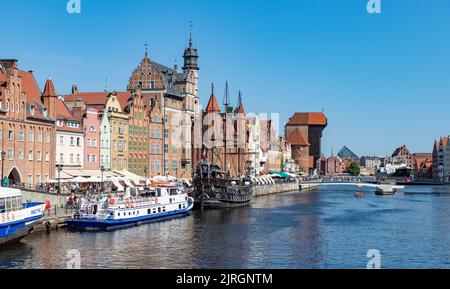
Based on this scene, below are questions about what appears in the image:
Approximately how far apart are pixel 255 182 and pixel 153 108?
49.6 meters

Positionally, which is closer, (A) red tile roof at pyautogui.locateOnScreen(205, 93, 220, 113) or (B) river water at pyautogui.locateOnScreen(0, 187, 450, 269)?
(B) river water at pyautogui.locateOnScreen(0, 187, 450, 269)

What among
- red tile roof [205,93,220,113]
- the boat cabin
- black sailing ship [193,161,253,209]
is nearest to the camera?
the boat cabin

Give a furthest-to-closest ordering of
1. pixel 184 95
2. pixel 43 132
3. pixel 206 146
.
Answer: pixel 206 146 < pixel 184 95 < pixel 43 132

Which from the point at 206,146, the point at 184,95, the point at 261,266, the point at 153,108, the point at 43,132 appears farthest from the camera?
the point at 206,146

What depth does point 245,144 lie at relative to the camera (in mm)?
162500

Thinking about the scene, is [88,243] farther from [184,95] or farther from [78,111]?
[184,95]

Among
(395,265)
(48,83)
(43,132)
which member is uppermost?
(48,83)

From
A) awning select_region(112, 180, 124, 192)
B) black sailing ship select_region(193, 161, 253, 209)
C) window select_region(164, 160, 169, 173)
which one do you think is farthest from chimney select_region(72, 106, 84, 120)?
window select_region(164, 160, 169, 173)

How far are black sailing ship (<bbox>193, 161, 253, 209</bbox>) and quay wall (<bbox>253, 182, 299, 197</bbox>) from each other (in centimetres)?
4039

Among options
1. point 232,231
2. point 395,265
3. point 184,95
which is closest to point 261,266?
point 395,265

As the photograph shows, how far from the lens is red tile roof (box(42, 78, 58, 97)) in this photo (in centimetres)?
8338

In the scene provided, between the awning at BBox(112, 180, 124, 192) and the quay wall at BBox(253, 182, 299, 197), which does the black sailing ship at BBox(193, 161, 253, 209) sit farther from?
the quay wall at BBox(253, 182, 299, 197)

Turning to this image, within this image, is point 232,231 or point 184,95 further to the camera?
point 184,95

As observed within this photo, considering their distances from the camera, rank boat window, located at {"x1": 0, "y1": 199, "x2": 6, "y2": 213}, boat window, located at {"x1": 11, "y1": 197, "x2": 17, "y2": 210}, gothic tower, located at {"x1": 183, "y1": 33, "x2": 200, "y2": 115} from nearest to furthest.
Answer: boat window, located at {"x1": 0, "y1": 199, "x2": 6, "y2": 213} → boat window, located at {"x1": 11, "y1": 197, "x2": 17, "y2": 210} → gothic tower, located at {"x1": 183, "y1": 33, "x2": 200, "y2": 115}
